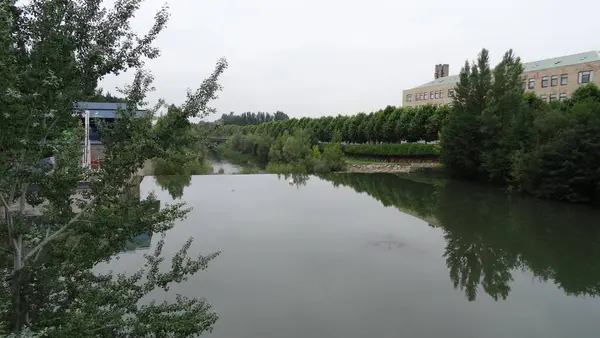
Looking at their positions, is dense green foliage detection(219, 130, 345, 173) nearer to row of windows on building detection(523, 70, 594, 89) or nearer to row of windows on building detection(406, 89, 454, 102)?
row of windows on building detection(523, 70, 594, 89)

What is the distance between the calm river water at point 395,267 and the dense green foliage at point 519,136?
6.23ft

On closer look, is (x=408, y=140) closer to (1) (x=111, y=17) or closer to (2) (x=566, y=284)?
(2) (x=566, y=284)

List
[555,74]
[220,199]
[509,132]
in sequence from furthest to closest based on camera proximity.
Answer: [555,74] → [509,132] → [220,199]

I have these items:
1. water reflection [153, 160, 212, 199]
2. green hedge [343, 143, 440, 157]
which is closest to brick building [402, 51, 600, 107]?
green hedge [343, 143, 440, 157]

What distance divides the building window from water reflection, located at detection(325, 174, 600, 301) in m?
19.4

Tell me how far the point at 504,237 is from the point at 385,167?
25191mm

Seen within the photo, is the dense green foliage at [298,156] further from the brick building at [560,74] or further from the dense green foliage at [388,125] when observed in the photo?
the brick building at [560,74]

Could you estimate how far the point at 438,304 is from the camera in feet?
29.2

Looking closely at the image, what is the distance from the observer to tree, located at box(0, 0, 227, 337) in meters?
3.25

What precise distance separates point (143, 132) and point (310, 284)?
7030 millimetres

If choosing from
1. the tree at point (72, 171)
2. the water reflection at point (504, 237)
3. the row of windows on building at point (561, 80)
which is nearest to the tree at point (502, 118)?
the water reflection at point (504, 237)

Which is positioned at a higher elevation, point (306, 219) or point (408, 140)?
point (408, 140)

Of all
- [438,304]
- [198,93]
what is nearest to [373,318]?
[438,304]

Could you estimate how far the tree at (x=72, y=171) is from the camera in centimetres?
325
